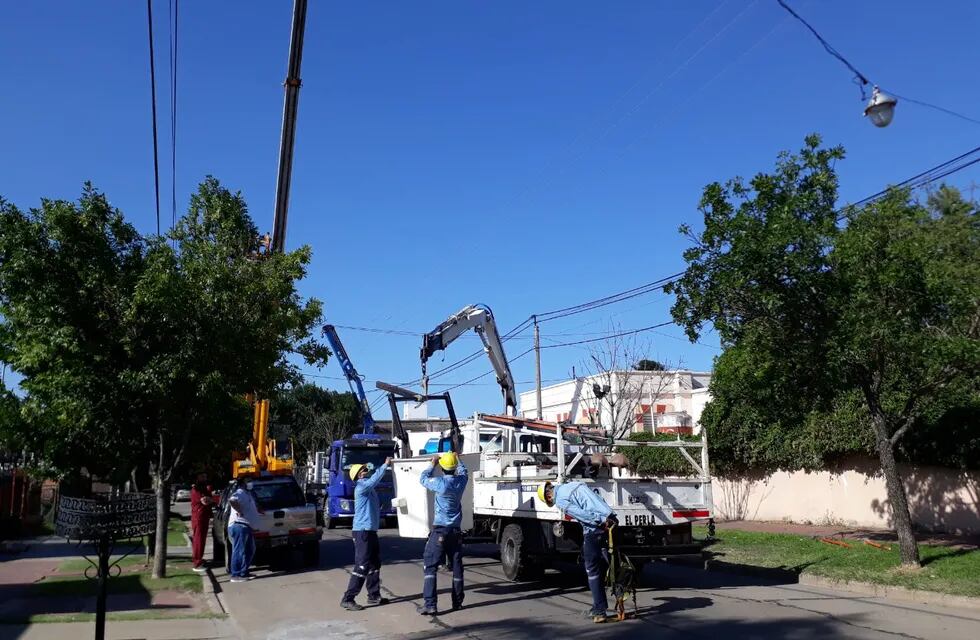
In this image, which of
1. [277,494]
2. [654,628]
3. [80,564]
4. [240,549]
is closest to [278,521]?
[240,549]

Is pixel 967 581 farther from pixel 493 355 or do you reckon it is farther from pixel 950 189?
pixel 950 189

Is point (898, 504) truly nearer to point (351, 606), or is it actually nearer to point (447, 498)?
point (447, 498)

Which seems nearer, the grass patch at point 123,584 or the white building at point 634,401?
the grass patch at point 123,584

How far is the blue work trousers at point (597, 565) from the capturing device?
9.59m

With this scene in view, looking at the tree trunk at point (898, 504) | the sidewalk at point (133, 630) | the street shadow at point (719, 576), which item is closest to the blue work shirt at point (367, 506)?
the sidewalk at point (133, 630)

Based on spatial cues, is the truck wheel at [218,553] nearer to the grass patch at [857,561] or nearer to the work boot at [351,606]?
the work boot at [351,606]

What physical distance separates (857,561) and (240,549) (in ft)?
33.4

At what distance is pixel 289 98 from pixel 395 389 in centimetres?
619

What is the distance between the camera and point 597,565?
383 inches

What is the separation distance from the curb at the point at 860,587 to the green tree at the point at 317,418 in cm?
5462


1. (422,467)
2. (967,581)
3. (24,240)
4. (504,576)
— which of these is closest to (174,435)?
(24,240)

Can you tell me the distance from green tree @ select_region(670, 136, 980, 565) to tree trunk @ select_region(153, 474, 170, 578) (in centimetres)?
929

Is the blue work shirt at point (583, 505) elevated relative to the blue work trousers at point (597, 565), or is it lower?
elevated

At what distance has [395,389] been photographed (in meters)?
17.5
